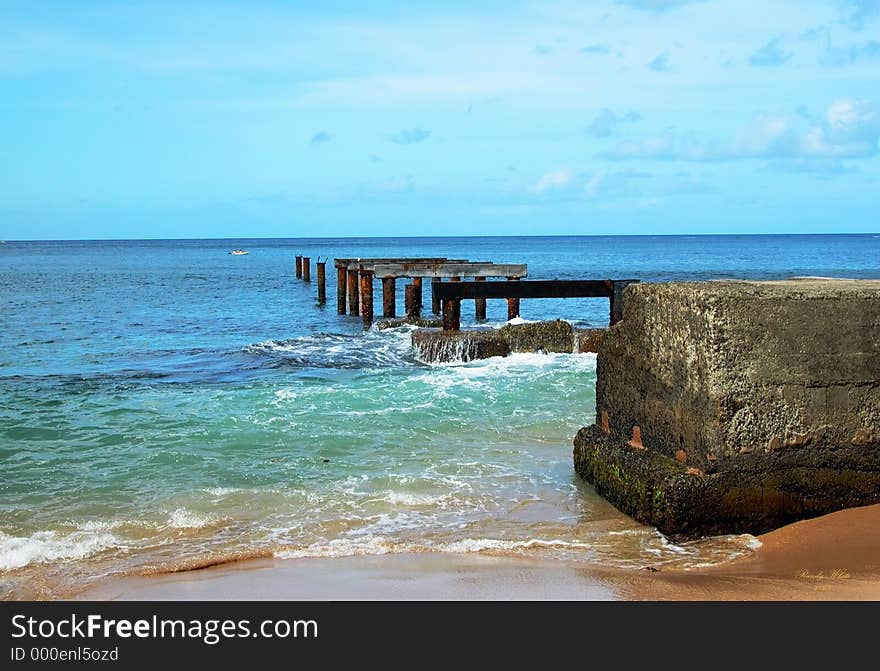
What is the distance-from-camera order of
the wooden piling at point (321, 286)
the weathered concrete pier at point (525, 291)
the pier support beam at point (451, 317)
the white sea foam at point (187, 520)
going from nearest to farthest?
the white sea foam at point (187, 520) → the weathered concrete pier at point (525, 291) → the pier support beam at point (451, 317) → the wooden piling at point (321, 286)

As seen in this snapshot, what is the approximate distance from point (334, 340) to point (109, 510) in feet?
36.1

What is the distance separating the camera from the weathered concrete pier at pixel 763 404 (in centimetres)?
554

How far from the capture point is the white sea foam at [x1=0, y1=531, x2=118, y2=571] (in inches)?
226

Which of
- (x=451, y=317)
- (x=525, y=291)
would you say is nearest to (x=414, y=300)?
(x=451, y=317)

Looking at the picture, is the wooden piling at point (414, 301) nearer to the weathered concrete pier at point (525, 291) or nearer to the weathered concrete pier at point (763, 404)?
the weathered concrete pier at point (525, 291)

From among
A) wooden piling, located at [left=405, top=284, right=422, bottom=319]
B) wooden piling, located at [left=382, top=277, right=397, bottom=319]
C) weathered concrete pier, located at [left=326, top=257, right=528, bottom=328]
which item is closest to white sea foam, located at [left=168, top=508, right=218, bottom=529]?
weathered concrete pier, located at [left=326, top=257, right=528, bottom=328]

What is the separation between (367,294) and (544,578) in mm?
17959

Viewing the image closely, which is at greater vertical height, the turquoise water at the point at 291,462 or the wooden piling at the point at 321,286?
the wooden piling at the point at 321,286

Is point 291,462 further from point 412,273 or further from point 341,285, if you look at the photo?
point 341,285

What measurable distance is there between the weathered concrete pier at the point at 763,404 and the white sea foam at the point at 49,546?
3499 mm

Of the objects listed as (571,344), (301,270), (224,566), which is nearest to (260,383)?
(571,344)

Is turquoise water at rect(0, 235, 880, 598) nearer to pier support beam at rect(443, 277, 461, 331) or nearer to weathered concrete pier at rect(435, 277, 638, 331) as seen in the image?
pier support beam at rect(443, 277, 461, 331)

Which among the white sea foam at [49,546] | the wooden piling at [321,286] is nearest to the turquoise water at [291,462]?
the white sea foam at [49,546]

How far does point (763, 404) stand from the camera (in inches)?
219
